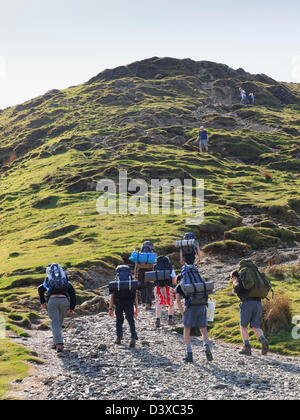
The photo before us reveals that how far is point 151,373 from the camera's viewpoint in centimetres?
1270

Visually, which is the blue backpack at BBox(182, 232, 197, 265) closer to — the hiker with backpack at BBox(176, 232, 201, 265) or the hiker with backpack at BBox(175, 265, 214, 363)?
the hiker with backpack at BBox(176, 232, 201, 265)

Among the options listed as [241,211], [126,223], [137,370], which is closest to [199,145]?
[241,211]

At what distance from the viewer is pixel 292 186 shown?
206 feet

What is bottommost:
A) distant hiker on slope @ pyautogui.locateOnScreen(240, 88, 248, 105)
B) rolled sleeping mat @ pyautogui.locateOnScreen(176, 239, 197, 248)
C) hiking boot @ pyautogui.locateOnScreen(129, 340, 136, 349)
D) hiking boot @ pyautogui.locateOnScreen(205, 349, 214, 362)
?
hiking boot @ pyautogui.locateOnScreen(129, 340, 136, 349)

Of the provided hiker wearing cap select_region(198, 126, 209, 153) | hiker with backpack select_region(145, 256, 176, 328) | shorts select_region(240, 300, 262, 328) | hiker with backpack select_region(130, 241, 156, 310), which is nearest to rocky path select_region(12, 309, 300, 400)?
shorts select_region(240, 300, 262, 328)

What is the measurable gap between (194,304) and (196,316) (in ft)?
1.40

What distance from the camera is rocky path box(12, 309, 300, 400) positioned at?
35.6 feet

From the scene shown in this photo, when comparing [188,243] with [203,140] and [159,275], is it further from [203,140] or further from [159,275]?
[203,140]

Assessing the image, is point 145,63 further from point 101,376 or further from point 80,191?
point 101,376

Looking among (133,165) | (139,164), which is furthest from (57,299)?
(139,164)

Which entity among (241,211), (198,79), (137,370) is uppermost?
(198,79)

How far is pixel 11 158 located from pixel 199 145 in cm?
4700

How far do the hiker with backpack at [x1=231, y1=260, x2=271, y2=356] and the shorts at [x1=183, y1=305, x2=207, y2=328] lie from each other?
1.49 meters
